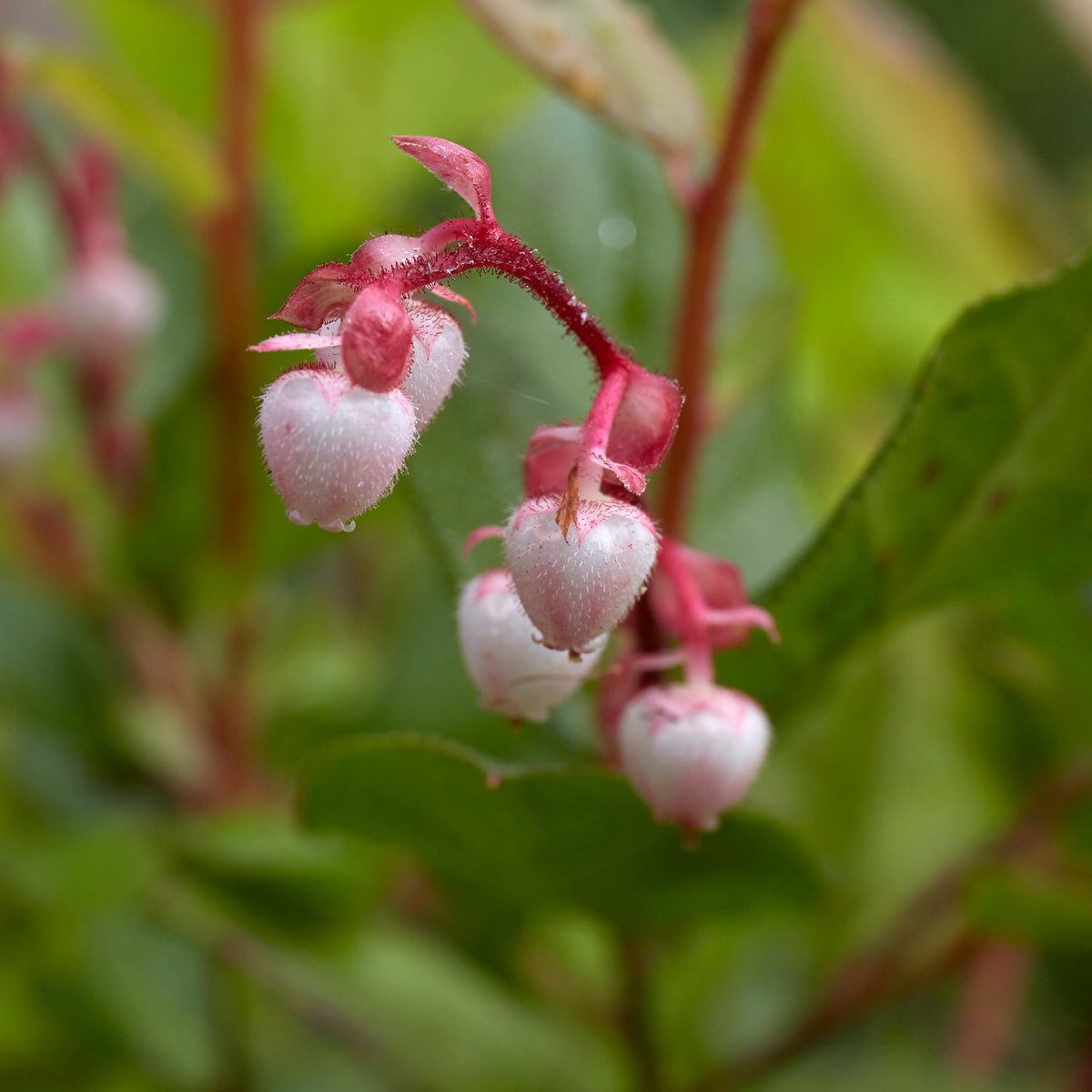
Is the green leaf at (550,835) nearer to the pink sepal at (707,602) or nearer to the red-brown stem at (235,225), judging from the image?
the pink sepal at (707,602)

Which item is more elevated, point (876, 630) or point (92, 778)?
point (876, 630)

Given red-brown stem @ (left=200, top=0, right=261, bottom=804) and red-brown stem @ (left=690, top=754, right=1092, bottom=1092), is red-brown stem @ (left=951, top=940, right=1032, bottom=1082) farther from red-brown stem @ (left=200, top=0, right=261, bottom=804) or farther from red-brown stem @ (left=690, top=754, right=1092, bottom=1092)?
red-brown stem @ (left=200, top=0, right=261, bottom=804)

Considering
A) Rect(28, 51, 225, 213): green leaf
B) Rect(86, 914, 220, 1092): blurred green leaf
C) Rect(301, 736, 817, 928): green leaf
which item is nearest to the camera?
Rect(301, 736, 817, 928): green leaf

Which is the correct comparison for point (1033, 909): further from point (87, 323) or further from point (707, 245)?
point (87, 323)

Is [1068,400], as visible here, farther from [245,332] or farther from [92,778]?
[92,778]

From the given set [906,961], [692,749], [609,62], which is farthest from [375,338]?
[906,961]

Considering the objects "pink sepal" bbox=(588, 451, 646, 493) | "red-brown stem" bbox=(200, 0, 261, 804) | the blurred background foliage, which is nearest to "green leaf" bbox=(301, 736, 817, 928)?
the blurred background foliage

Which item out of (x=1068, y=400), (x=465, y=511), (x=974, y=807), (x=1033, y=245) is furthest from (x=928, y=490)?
(x=1033, y=245)
